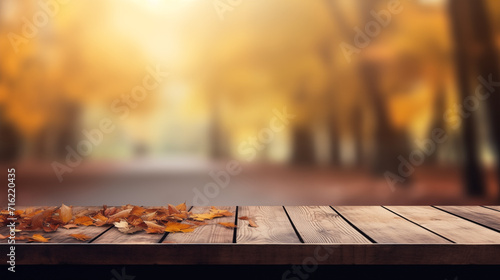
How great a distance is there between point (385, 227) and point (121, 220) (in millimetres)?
860

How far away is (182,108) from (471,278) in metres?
1.33

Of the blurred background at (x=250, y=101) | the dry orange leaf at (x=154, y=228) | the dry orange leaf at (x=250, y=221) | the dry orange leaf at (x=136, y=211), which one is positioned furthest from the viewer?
the blurred background at (x=250, y=101)

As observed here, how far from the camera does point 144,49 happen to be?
2096 millimetres

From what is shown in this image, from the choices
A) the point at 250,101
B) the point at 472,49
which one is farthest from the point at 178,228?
the point at 472,49

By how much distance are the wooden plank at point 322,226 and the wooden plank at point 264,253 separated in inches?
1.9

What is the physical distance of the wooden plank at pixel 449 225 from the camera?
4.22 feet

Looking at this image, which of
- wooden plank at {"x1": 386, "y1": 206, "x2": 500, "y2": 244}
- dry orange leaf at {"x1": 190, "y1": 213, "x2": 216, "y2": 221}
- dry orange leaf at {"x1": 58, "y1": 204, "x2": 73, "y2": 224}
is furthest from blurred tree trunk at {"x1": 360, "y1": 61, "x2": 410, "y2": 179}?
dry orange leaf at {"x1": 58, "y1": 204, "x2": 73, "y2": 224}

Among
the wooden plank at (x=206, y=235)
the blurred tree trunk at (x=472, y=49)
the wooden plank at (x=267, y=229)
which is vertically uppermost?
the blurred tree trunk at (x=472, y=49)

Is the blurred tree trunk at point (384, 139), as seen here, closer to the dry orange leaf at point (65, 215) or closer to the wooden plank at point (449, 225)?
the wooden plank at point (449, 225)

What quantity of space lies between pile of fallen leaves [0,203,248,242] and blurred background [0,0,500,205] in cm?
34

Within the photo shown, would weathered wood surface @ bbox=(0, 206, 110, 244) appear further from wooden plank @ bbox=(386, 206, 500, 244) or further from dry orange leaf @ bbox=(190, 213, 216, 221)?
wooden plank @ bbox=(386, 206, 500, 244)

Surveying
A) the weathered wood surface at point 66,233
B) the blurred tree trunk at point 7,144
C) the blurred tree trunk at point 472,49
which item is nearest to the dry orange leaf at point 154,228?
the weathered wood surface at point 66,233

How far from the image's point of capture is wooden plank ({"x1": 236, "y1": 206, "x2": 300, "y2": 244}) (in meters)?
1.28

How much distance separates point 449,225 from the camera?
1.51m
